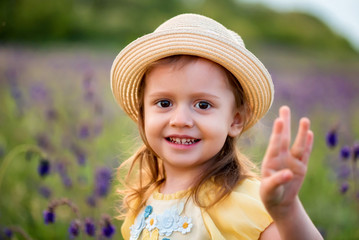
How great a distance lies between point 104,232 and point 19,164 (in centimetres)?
288

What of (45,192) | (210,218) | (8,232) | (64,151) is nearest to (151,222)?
(210,218)

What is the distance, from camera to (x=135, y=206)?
2658 millimetres

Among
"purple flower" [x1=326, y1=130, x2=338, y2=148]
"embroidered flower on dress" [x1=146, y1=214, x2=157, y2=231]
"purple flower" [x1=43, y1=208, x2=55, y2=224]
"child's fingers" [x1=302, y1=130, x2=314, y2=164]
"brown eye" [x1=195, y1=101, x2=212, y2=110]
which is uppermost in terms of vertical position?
"child's fingers" [x1=302, y1=130, x2=314, y2=164]

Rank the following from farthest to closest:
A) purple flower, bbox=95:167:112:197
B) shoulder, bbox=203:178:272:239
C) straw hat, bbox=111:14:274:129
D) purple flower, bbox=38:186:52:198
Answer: purple flower, bbox=38:186:52:198, purple flower, bbox=95:167:112:197, straw hat, bbox=111:14:274:129, shoulder, bbox=203:178:272:239

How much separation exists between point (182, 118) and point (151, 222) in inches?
22.3

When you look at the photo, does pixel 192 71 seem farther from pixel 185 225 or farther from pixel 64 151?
pixel 64 151

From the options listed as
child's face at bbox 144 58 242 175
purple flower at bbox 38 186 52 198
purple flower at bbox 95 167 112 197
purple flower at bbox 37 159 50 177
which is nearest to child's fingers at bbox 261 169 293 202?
child's face at bbox 144 58 242 175

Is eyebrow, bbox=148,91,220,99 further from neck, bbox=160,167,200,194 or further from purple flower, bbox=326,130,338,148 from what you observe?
purple flower, bbox=326,130,338,148

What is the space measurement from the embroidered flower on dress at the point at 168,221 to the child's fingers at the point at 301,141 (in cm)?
75

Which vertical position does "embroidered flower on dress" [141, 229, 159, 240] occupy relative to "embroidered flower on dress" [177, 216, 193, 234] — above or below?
below

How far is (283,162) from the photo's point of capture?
178cm

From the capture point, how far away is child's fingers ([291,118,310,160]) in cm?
172

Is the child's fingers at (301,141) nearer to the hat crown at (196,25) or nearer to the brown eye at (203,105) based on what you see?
the brown eye at (203,105)

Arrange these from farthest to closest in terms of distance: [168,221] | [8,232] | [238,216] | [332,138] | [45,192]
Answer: [45,192] → [332,138] → [8,232] → [168,221] → [238,216]
